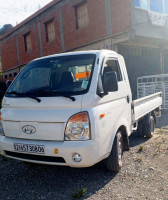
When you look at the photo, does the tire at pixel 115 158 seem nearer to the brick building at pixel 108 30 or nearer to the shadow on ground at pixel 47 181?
the shadow on ground at pixel 47 181

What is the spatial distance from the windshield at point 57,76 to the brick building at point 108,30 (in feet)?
24.1

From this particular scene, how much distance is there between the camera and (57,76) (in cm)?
352

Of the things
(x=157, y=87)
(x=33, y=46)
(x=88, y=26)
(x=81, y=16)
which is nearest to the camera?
(x=157, y=87)

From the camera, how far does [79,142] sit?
2727 mm

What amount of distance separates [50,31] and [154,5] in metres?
7.98

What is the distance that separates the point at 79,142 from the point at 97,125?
13.2 inches

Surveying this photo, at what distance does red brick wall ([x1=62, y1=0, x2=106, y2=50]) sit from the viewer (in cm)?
1152

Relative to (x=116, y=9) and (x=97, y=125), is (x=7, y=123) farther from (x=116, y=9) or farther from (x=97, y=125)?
(x=116, y=9)

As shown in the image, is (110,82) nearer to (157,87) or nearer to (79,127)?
(79,127)

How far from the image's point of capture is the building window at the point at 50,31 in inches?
616

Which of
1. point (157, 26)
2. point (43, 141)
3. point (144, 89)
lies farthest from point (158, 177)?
point (157, 26)

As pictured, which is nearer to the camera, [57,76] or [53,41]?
[57,76]

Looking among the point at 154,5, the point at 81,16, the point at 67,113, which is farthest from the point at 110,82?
the point at 81,16

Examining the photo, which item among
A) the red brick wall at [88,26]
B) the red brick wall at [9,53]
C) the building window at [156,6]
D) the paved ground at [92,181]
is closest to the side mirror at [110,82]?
the paved ground at [92,181]
